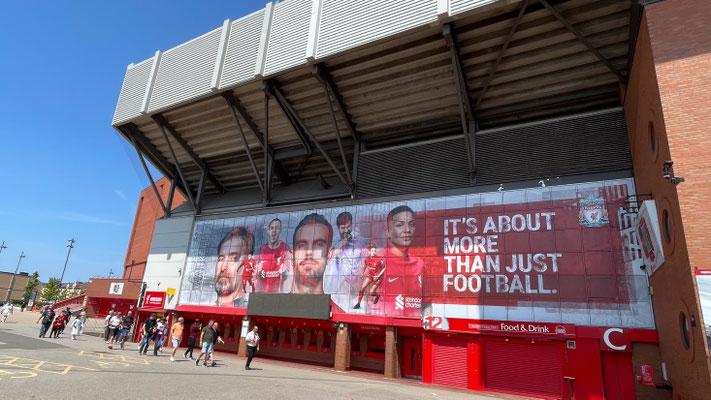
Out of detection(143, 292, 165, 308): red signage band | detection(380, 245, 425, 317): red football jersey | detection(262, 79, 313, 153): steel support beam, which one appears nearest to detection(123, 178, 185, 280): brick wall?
detection(143, 292, 165, 308): red signage band

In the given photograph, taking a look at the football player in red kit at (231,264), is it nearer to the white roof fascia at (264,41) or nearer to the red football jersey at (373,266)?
the red football jersey at (373,266)

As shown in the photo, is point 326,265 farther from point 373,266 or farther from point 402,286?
point 402,286

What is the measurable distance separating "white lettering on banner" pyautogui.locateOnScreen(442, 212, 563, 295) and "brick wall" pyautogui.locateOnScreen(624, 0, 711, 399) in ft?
14.5

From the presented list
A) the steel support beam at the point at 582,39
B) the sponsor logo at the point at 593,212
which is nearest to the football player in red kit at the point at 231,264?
the sponsor logo at the point at 593,212

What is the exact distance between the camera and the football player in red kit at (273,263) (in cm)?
2438

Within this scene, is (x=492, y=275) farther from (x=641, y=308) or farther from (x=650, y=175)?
(x=650, y=175)

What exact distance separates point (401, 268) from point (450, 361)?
501 centimetres

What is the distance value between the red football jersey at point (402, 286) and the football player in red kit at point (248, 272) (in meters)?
9.58

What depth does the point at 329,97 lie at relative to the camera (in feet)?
70.0

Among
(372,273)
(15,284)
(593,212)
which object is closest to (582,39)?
(593,212)

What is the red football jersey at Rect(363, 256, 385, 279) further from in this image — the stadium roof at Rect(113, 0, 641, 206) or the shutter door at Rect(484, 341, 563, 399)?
the shutter door at Rect(484, 341, 563, 399)

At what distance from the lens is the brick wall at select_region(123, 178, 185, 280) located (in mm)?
39375

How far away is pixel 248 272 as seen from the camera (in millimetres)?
25766

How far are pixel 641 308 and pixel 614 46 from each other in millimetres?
10967
